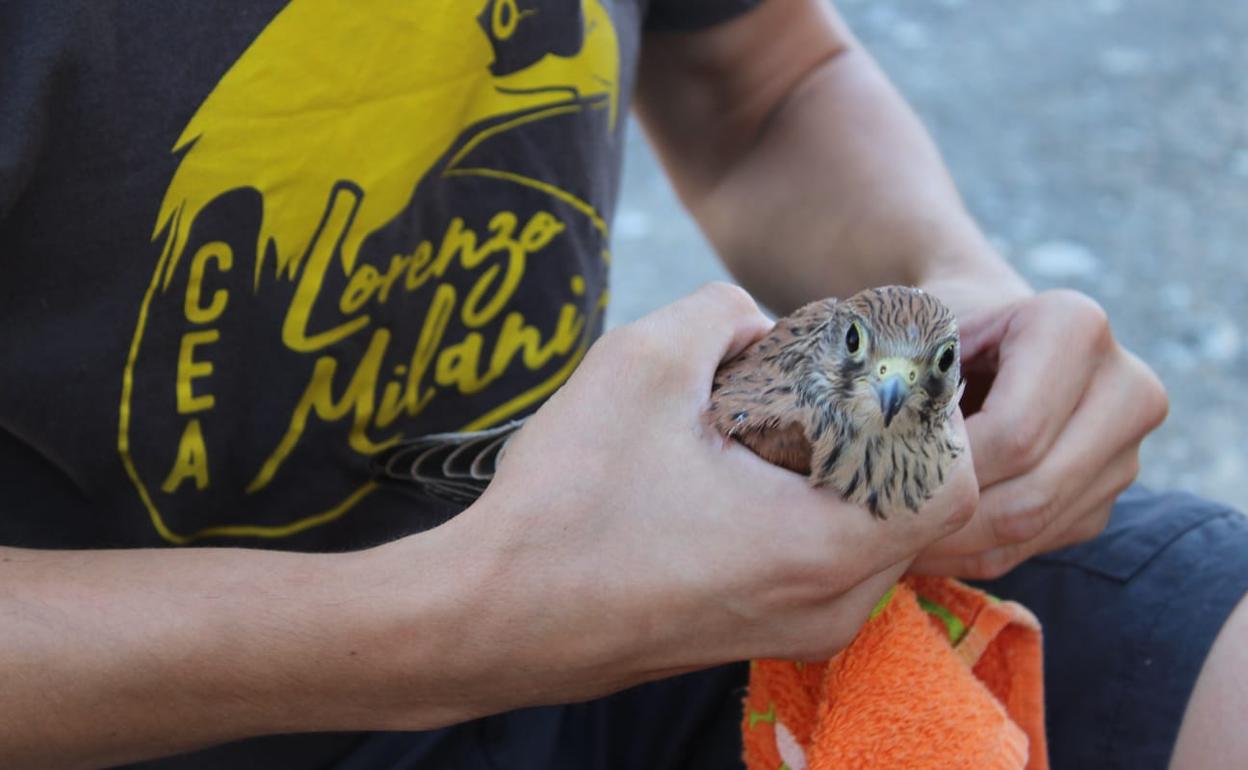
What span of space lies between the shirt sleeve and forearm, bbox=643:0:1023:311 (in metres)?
0.17

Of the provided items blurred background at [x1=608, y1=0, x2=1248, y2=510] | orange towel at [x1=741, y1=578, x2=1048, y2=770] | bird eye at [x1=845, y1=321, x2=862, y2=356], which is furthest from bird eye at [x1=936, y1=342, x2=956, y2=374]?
blurred background at [x1=608, y1=0, x2=1248, y2=510]

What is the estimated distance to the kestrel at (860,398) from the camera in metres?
1.88

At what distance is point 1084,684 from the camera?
2283mm

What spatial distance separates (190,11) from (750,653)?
1188 millimetres

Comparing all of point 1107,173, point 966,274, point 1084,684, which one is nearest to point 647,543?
point 1084,684

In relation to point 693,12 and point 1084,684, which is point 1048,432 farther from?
point 693,12

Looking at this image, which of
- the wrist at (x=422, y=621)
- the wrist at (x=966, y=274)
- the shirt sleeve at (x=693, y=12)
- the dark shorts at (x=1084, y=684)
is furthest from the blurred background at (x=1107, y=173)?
the wrist at (x=422, y=621)

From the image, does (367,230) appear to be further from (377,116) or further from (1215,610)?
(1215,610)

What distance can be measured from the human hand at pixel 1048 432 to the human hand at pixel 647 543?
28 centimetres

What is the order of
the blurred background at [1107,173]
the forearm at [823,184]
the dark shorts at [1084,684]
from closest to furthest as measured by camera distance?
the dark shorts at [1084,684] < the forearm at [823,184] < the blurred background at [1107,173]

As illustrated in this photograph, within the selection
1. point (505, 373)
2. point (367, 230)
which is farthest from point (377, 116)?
point (505, 373)

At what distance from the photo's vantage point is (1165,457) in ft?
15.5

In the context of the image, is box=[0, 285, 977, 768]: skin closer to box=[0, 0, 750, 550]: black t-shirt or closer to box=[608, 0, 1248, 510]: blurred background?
box=[0, 0, 750, 550]: black t-shirt

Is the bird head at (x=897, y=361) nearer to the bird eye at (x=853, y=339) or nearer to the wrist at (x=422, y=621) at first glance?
the bird eye at (x=853, y=339)
